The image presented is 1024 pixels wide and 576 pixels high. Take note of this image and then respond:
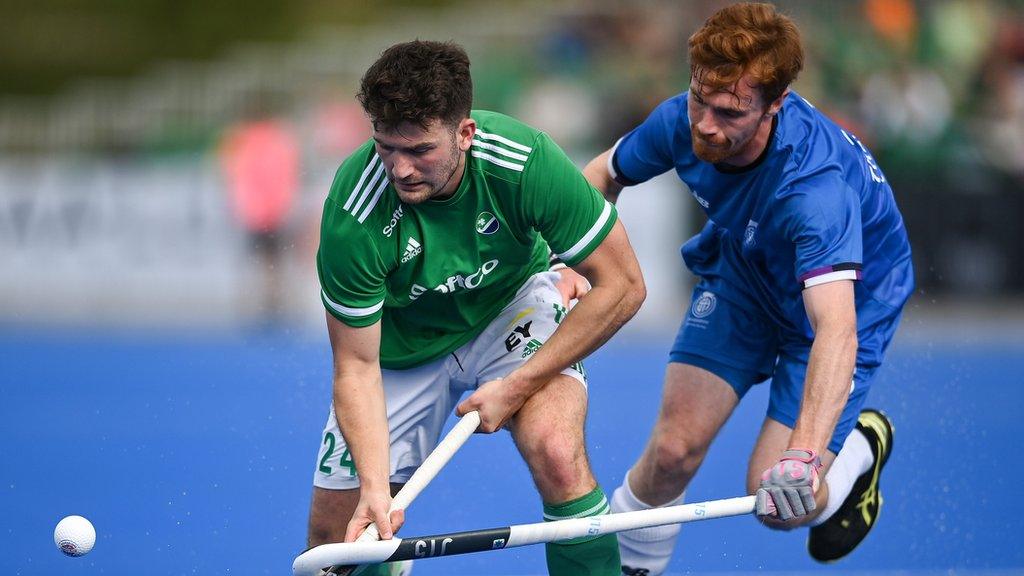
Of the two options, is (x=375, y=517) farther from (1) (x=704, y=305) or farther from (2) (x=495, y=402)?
(1) (x=704, y=305)

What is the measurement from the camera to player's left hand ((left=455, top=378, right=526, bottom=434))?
4254 mm

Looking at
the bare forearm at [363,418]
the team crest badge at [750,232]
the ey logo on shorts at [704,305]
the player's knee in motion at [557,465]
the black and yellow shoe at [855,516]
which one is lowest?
the black and yellow shoe at [855,516]

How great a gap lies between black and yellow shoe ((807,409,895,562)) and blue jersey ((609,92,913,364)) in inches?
23.1

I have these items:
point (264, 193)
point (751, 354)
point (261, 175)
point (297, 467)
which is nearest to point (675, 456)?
point (751, 354)

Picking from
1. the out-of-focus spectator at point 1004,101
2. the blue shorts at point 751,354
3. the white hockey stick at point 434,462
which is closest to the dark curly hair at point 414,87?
the white hockey stick at point 434,462

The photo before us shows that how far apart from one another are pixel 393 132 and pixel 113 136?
1146 cm

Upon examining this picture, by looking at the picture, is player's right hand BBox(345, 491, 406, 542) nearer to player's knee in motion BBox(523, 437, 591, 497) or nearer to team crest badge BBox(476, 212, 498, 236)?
player's knee in motion BBox(523, 437, 591, 497)

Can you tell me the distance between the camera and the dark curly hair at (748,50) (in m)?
4.23

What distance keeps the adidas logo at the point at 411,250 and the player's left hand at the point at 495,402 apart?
458 mm

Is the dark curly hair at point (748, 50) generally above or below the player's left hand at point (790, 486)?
above

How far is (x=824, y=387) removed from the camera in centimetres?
415

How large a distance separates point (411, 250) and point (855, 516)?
6.93ft

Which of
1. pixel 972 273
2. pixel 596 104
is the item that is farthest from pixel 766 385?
pixel 596 104

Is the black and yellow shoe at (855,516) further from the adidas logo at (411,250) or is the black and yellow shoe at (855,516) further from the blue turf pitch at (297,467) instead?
the adidas logo at (411,250)
